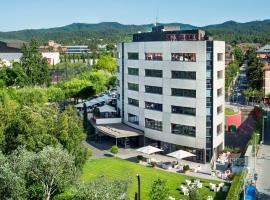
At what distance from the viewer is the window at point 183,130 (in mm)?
53719

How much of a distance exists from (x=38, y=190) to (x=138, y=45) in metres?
31.3

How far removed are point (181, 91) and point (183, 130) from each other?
488cm

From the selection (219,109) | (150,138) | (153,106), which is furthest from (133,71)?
(219,109)

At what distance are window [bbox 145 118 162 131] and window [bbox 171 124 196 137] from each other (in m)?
2.43

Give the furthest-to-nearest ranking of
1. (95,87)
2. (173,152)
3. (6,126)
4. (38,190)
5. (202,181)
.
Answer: (95,87)
(173,152)
(202,181)
(6,126)
(38,190)

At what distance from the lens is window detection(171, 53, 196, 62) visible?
174ft

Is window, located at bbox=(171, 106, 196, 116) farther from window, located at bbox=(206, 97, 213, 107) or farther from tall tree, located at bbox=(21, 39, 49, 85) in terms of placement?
tall tree, located at bbox=(21, 39, 49, 85)

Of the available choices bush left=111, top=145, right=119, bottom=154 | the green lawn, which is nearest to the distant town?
bush left=111, top=145, right=119, bottom=154

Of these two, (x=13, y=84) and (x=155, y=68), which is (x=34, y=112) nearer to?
(x=155, y=68)

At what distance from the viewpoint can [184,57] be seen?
5384 centimetres

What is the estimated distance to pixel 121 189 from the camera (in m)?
28.0

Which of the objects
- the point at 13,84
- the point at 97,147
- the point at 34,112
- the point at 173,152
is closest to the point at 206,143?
the point at 173,152

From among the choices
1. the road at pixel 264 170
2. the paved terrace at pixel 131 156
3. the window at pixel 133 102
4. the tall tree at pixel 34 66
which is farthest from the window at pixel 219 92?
the tall tree at pixel 34 66

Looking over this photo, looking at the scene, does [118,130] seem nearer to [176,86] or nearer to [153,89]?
[153,89]
